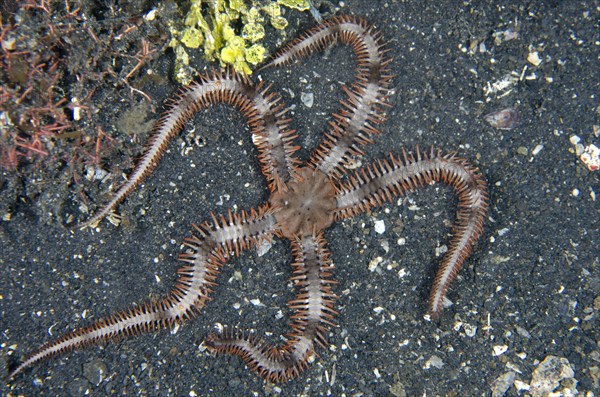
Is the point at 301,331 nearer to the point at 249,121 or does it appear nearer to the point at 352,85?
the point at 249,121

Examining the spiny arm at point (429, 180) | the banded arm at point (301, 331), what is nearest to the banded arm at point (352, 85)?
the spiny arm at point (429, 180)

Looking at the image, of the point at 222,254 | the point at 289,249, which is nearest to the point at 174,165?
the point at 222,254

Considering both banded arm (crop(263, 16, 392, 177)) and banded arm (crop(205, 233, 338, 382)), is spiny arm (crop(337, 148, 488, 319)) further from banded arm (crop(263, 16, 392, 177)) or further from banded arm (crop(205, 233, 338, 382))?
banded arm (crop(205, 233, 338, 382))

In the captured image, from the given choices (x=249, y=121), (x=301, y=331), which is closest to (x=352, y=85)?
(x=249, y=121)

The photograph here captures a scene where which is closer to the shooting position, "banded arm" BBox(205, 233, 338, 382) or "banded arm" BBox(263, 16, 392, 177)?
"banded arm" BBox(205, 233, 338, 382)

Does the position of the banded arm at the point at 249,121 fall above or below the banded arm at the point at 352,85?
below

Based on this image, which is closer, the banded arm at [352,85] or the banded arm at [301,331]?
the banded arm at [301,331]

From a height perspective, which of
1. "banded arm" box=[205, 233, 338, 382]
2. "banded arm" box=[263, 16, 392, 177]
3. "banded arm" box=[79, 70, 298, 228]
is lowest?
"banded arm" box=[205, 233, 338, 382]

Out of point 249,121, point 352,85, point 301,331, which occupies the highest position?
point 352,85

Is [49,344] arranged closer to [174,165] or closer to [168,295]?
[168,295]

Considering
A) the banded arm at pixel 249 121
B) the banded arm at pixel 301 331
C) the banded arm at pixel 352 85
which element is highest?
the banded arm at pixel 352 85

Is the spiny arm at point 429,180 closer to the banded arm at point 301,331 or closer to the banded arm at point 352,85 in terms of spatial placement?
the banded arm at point 352,85

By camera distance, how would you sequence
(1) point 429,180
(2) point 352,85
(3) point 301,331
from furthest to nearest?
(2) point 352,85, (1) point 429,180, (3) point 301,331

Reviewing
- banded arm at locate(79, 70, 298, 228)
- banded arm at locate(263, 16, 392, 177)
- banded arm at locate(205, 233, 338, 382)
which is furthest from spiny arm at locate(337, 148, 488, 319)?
banded arm at locate(79, 70, 298, 228)
